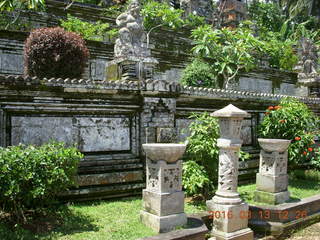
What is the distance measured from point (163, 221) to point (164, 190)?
43cm

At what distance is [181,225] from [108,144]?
245cm

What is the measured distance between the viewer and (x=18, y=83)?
5.64 m

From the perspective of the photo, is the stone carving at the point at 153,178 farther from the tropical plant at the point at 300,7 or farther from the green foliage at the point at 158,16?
the tropical plant at the point at 300,7

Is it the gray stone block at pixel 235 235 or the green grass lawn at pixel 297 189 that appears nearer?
the gray stone block at pixel 235 235

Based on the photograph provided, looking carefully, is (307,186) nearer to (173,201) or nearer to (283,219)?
(283,219)

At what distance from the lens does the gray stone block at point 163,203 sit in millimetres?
4898

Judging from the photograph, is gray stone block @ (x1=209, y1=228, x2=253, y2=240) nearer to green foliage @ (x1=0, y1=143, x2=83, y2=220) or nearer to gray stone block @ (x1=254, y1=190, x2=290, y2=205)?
gray stone block @ (x1=254, y1=190, x2=290, y2=205)

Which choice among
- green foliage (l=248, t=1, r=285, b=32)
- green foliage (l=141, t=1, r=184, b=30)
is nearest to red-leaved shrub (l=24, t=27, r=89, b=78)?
green foliage (l=141, t=1, r=184, b=30)

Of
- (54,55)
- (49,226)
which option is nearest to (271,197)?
(49,226)

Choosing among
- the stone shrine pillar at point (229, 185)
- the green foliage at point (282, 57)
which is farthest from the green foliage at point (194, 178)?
the green foliage at point (282, 57)

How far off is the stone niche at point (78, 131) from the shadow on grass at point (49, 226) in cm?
133

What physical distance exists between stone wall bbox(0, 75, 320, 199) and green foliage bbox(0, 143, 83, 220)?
3.37ft

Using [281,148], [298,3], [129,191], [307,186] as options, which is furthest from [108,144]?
[298,3]

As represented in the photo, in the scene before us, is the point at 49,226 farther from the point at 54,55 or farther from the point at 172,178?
the point at 54,55
